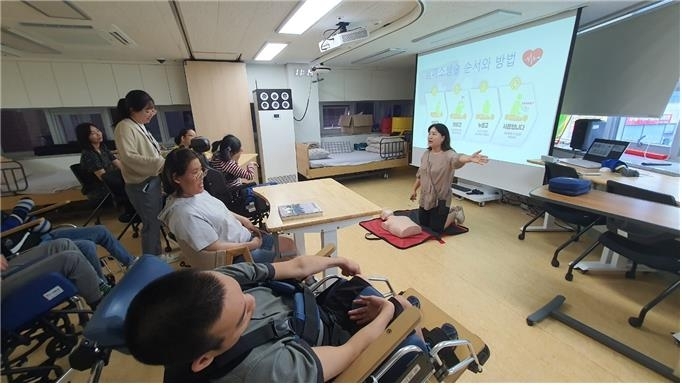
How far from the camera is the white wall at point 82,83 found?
3.80 metres

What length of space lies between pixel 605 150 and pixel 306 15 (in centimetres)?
332

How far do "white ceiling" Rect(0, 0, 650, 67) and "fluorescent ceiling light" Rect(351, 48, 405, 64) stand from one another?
39cm

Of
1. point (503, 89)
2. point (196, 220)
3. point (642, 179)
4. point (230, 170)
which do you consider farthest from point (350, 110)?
point (196, 220)

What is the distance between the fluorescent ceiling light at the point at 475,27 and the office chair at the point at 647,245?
6.36 feet

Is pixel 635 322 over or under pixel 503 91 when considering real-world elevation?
under

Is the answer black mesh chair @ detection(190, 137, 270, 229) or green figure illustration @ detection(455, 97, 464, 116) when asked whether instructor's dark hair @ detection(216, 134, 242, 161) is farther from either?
green figure illustration @ detection(455, 97, 464, 116)

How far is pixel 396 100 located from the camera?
6543 mm

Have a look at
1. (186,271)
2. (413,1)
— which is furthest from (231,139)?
(186,271)

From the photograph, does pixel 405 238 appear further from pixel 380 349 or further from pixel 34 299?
pixel 34 299

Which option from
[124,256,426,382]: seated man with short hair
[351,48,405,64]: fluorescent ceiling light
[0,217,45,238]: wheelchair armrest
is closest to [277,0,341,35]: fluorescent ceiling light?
[351,48,405,64]: fluorescent ceiling light

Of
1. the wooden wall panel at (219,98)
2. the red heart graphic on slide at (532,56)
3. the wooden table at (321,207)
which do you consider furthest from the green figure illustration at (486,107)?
the wooden wall panel at (219,98)

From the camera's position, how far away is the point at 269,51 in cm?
415

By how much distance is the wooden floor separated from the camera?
1515mm

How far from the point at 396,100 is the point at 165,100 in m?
4.64
